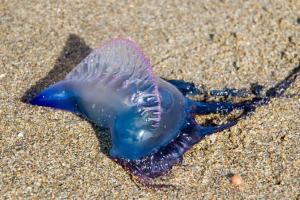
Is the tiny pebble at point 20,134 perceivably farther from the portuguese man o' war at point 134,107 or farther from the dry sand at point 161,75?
the portuguese man o' war at point 134,107

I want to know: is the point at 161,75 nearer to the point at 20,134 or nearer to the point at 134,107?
the point at 134,107

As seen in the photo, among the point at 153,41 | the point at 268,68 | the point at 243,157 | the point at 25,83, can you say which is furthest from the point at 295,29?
the point at 25,83

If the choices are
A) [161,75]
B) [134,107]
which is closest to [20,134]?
[134,107]

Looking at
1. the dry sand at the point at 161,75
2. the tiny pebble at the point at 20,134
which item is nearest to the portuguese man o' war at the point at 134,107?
the dry sand at the point at 161,75

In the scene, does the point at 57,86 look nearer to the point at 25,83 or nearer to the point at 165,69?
the point at 25,83

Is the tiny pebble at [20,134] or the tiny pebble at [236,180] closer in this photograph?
the tiny pebble at [236,180]

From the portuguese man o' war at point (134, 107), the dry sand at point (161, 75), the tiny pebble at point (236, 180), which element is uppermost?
the portuguese man o' war at point (134, 107)

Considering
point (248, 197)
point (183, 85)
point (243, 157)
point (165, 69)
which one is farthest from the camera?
point (165, 69)
